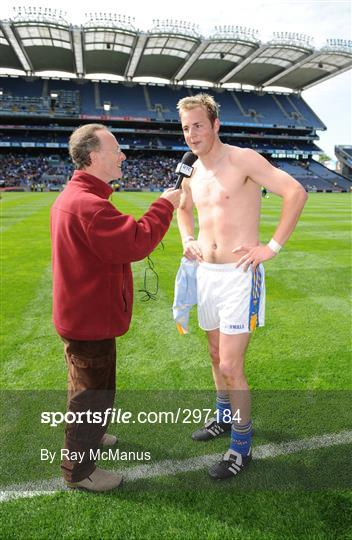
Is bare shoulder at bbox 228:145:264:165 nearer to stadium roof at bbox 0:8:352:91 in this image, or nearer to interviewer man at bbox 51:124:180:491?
interviewer man at bbox 51:124:180:491

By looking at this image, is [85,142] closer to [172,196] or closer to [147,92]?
[172,196]

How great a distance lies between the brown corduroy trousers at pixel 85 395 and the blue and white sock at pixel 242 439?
0.97 meters

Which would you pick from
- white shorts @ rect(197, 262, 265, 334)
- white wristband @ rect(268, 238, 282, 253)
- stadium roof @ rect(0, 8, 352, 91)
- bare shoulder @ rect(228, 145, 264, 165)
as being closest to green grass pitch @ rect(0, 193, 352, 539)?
white shorts @ rect(197, 262, 265, 334)

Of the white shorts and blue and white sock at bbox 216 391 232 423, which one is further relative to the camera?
blue and white sock at bbox 216 391 232 423

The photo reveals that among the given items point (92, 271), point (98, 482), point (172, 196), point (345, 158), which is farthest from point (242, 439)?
point (345, 158)

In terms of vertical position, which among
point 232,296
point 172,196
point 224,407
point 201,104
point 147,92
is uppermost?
point 147,92

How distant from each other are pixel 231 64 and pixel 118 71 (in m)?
16.8

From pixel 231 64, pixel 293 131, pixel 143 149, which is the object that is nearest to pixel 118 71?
pixel 143 149

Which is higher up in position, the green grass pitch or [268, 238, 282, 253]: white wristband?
[268, 238, 282, 253]: white wristband

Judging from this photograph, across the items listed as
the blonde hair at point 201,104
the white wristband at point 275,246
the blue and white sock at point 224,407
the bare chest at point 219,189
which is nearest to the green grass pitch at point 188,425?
the blue and white sock at point 224,407

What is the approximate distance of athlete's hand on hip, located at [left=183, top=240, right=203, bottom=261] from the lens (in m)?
3.11

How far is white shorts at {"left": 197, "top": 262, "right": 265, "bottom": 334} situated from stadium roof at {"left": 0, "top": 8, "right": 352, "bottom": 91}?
47.7 metres

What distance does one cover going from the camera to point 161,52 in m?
50.3

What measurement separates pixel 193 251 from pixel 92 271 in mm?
912
